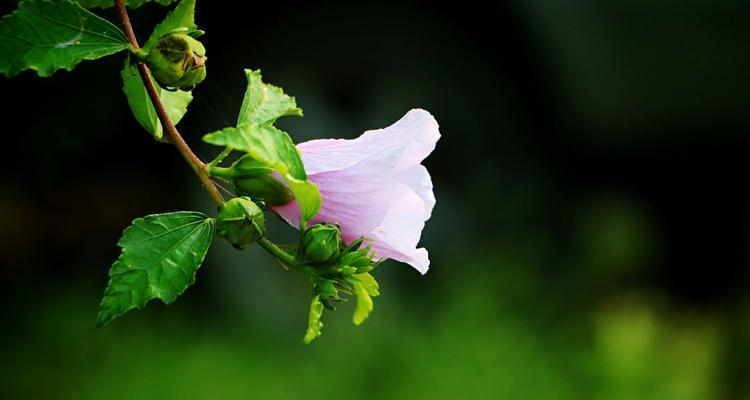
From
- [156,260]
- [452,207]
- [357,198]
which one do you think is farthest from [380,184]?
[452,207]

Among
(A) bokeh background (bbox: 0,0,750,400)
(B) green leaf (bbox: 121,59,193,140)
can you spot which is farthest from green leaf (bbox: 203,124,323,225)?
(A) bokeh background (bbox: 0,0,750,400)

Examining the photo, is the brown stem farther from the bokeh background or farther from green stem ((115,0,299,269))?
the bokeh background

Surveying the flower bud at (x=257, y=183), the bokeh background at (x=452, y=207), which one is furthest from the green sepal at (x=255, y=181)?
the bokeh background at (x=452, y=207)

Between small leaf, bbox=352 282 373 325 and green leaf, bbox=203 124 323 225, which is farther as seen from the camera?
small leaf, bbox=352 282 373 325

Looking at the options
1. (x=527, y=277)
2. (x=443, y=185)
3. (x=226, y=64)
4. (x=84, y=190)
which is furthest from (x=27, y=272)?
(x=527, y=277)

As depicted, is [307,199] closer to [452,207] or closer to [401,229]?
[401,229]

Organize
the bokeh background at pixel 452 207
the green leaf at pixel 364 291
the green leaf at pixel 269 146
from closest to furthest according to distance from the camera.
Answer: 1. the green leaf at pixel 269 146
2. the green leaf at pixel 364 291
3. the bokeh background at pixel 452 207

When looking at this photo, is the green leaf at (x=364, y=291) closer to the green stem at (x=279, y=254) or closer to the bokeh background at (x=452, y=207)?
the green stem at (x=279, y=254)
